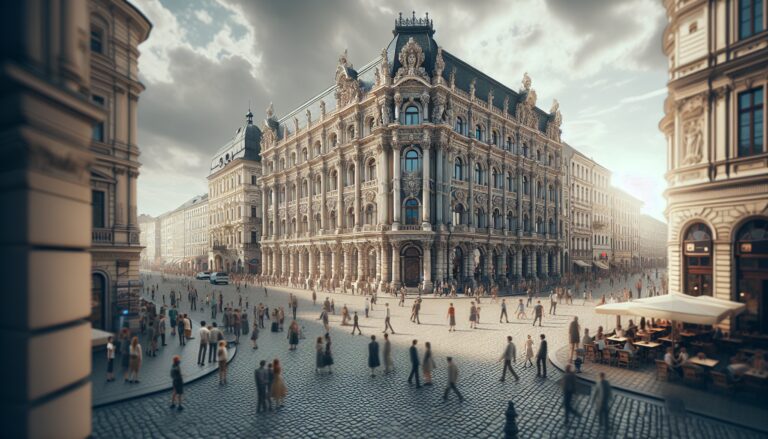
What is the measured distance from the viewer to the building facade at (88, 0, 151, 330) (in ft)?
60.8

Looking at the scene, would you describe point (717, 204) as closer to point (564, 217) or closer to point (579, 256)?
point (564, 217)

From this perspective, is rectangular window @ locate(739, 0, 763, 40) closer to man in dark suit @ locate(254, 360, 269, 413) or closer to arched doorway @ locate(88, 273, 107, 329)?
man in dark suit @ locate(254, 360, 269, 413)

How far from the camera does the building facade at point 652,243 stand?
96500mm

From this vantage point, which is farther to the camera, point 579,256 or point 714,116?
point 579,256

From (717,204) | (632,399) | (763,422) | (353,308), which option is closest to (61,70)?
(632,399)

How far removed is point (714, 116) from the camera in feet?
52.9

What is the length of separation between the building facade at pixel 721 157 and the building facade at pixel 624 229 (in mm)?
64241

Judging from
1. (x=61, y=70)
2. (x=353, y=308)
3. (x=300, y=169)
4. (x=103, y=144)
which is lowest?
(x=353, y=308)

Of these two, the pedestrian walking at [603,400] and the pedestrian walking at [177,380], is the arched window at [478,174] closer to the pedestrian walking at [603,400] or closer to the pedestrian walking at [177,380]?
the pedestrian walking at [603,400]

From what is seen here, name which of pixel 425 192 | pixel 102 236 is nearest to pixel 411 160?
pixel 425 192

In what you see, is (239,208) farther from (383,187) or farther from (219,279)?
(383,187)

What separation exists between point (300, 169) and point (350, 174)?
10.6 metres

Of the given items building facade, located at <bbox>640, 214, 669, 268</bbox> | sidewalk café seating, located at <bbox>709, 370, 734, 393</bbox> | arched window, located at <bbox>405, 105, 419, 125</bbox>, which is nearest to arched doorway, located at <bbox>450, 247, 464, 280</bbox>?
arched window, located at <bbox>405, 105, 419, 125</bbox>

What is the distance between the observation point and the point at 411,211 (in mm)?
38719
